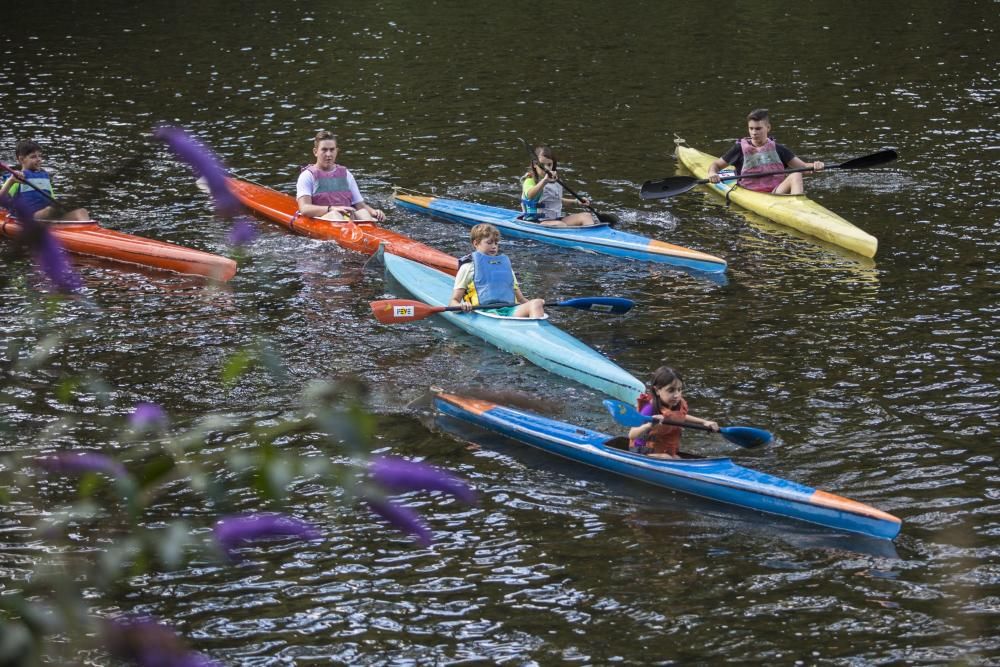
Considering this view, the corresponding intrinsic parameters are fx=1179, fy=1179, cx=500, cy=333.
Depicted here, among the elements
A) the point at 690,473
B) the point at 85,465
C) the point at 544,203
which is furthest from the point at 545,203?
the point at 85,465

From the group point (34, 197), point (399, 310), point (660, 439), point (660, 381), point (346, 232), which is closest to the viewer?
point (34, 197)

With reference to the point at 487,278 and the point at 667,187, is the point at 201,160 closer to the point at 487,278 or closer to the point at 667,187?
the point at 487,278

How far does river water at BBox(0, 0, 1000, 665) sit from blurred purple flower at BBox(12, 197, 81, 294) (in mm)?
175

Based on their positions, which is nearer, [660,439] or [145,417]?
[145,417]

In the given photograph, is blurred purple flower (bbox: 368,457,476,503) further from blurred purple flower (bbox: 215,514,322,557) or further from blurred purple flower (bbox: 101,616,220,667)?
blurred purple flower (bbox: 101,616,220,667)

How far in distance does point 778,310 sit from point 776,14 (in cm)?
1642

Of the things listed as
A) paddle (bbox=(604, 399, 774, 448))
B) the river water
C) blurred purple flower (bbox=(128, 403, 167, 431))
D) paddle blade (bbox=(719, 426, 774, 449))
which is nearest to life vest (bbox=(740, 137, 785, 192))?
the river water

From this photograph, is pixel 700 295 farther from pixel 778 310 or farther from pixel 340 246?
pixel 340 246

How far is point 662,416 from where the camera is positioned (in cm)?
775

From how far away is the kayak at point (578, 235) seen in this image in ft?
40.1

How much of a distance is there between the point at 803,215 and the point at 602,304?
3.93m

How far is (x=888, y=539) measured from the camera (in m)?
6.86

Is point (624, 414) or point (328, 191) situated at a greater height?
point (328, 191)

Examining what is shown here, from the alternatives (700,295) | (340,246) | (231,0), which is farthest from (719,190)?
(231,0)
